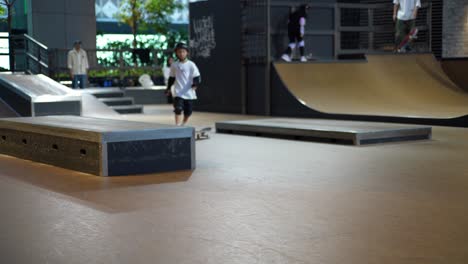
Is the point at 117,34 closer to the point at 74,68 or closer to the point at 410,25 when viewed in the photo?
the point at 74,68

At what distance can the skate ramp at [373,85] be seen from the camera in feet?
46.0

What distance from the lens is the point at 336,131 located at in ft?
31.4

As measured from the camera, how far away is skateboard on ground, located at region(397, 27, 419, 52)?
15711 millimetres

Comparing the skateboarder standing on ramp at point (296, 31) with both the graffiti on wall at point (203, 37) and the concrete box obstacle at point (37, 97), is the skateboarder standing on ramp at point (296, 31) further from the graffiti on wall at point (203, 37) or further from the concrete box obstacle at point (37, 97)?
the concrete box obstacle at point (37, 97)

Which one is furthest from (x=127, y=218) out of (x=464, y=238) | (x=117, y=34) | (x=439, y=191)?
(x=117, y=34)

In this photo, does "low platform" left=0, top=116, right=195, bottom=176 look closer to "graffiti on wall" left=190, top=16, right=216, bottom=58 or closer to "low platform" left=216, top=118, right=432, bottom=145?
"low platform" left=216, top=118, right=432, bottom=145

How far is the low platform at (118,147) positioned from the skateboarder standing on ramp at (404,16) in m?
9.24

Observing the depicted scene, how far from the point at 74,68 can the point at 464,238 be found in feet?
53.8

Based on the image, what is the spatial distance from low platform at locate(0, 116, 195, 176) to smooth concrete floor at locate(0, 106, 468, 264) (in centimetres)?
18

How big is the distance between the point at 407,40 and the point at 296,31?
2.52 meters

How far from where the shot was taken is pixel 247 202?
17.5ft

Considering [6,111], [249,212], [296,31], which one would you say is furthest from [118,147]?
[296,31]

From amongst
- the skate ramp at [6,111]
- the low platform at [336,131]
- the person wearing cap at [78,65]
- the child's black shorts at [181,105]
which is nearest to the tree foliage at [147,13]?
the person wearing cap at [78,65]

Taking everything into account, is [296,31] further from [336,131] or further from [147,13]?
[147,13]
